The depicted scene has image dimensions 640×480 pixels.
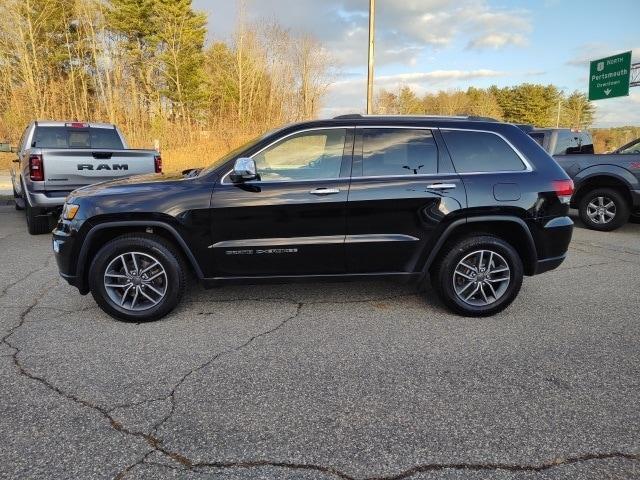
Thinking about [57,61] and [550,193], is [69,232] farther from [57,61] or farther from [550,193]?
[57,61]

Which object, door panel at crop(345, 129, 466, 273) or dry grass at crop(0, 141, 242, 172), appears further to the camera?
dry grass at crop(0, 141, 242, 172)

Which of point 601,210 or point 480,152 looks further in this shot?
point 601,210

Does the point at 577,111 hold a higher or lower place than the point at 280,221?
higher

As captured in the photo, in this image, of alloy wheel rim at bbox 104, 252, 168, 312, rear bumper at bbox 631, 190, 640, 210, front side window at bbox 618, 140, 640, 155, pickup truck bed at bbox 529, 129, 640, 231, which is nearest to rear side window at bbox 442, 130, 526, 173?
alloy wheel rim at bbox 104, 252, 168, 312

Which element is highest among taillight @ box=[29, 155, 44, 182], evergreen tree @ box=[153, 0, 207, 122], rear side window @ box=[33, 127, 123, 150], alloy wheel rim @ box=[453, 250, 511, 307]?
evergreen tree @ box=[153, 0, 207, 122]

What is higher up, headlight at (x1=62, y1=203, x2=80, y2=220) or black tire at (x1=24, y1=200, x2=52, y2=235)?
headlight at (x1=62, y1=203, x2=80, y2=220)

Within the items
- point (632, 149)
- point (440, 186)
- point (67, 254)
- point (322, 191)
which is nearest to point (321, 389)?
point (322, 191)

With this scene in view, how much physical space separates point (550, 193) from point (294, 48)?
31.0 meters

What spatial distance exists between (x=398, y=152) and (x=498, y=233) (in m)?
1.23

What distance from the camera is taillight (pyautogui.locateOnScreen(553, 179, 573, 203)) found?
13.6 feet

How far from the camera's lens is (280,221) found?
392 cm

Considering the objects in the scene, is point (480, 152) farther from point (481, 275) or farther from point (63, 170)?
point (63, 170)

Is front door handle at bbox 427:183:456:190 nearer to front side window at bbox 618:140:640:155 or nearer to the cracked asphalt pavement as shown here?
the cracked asphalt pavement

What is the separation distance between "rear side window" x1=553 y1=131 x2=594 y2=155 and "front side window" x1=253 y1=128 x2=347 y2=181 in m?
6.76
